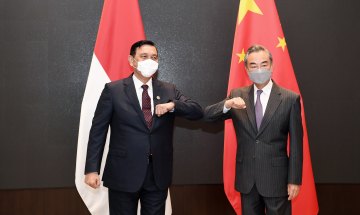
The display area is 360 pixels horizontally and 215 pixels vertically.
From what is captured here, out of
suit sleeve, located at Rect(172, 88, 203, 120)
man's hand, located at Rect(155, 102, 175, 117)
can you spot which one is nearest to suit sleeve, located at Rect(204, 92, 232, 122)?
suit sleeve, located at Rect(172, 88, 203, 120)

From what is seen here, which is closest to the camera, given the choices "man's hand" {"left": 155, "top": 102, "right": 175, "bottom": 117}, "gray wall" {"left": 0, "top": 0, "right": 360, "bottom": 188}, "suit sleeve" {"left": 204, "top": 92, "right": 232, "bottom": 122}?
"man's hand" {"left": 155, "top": 102, "right": 175, "bottom": 117}

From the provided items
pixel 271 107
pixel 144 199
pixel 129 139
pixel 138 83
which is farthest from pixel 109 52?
pixel 271 107

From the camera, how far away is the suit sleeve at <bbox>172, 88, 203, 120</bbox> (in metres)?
2.35

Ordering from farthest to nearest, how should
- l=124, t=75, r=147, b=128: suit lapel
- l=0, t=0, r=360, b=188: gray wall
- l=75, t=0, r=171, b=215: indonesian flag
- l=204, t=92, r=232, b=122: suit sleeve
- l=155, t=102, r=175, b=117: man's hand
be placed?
l=0, t=0, r=360, b=188: gray wall → l=75, t=0, r=171, b=215: indonesian flag → l=204, t=92, r=232, b=122: suit sleeve → l=124, t=75, r=147, b=128: suit lapel → l=155, t=102, r=175, b=117: man's hand

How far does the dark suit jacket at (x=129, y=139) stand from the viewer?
232 cm

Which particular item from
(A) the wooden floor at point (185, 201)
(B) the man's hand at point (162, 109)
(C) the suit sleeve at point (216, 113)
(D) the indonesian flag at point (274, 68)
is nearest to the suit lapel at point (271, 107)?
(C) the suit sleeve at point (216, 113)

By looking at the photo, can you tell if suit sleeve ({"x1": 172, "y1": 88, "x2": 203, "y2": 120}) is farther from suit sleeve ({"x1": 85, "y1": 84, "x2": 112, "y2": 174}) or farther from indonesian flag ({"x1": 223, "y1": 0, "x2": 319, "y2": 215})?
indonesian flag ({"x1": 223, "y1": 0, "x2": 319, "y2": 215})

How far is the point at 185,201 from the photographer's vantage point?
3.64 m

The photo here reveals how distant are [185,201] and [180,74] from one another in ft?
3.89

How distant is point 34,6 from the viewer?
347 cm

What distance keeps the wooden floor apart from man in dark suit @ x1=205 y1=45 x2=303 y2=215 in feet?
4.26

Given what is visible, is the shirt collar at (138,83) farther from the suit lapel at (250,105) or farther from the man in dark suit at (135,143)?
the suit lapel at (250,105)

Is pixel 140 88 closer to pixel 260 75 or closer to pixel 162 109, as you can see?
pixel 162 109

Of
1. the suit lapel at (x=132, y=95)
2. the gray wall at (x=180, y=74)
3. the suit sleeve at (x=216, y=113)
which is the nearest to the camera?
the suit lapel at (x=132, y=95)
